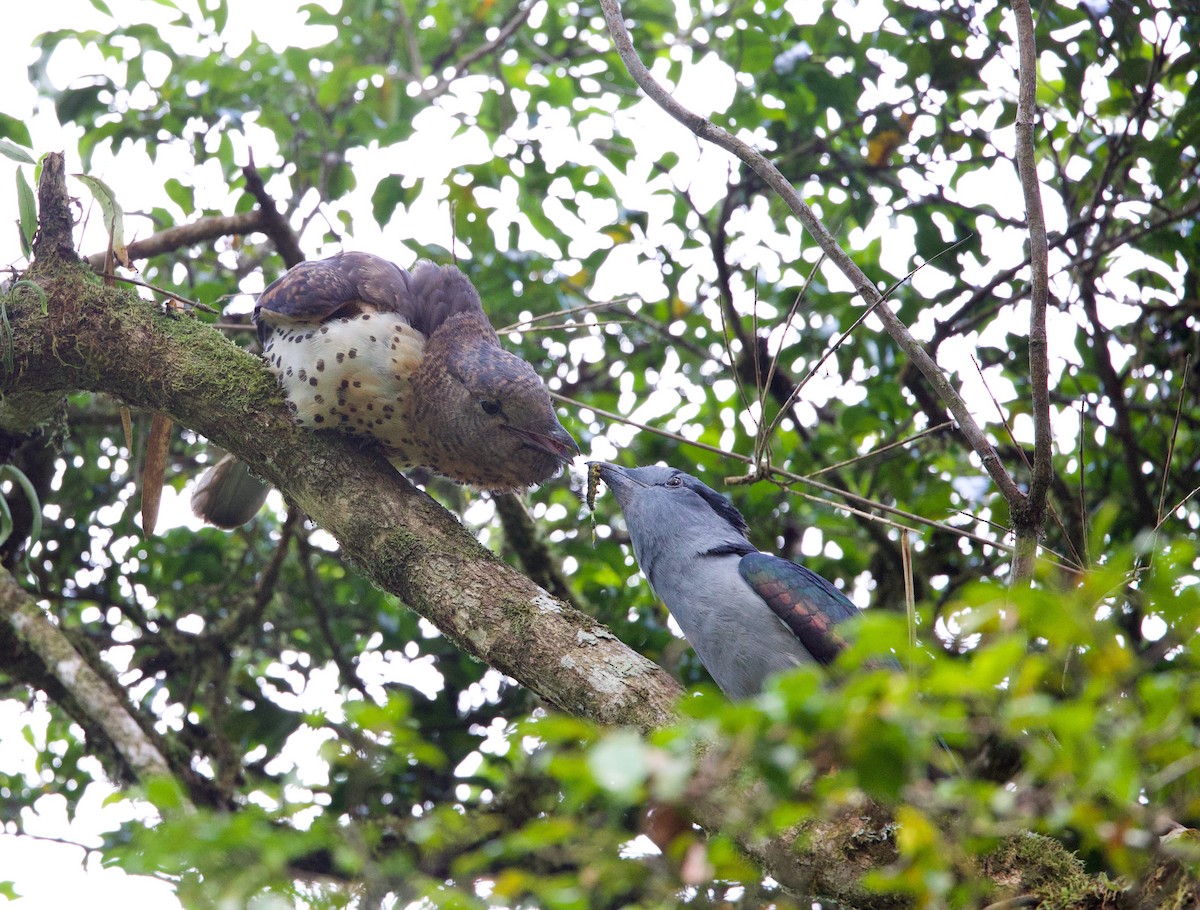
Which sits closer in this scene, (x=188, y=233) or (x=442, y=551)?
(x=442, y=551)

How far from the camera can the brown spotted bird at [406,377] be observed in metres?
3.70

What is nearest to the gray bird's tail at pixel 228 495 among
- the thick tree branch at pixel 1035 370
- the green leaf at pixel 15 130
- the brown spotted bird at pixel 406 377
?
the brown spotted bird at pixel 406 377

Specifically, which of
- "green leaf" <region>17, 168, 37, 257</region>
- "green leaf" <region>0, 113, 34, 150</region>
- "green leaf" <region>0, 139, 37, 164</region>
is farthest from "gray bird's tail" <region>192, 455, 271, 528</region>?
"green leaf" <region>0, 113, 34, 150</region>

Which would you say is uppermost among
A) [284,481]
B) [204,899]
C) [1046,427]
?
[284,481]

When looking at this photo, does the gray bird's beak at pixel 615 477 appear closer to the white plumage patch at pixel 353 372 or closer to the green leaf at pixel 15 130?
the white plumage patch at pixel 353 372

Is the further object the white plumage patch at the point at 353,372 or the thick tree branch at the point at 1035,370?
the white plumage patch at the point at 353,372

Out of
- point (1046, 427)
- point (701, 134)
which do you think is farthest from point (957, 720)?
point (701, 134)

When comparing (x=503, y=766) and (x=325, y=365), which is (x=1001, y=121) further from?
(x=503, y=766)

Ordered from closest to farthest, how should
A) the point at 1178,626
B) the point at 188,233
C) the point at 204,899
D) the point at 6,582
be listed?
the point at 1178,626 < the point at 204,899 < the point at 6,582 < the point at 188,233

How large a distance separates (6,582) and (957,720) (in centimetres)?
452

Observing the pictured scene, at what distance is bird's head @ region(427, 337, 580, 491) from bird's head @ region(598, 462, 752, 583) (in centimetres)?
27

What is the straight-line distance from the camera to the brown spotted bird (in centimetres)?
370

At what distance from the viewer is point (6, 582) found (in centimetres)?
463

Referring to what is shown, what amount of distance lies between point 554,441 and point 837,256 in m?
1.36
